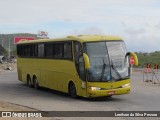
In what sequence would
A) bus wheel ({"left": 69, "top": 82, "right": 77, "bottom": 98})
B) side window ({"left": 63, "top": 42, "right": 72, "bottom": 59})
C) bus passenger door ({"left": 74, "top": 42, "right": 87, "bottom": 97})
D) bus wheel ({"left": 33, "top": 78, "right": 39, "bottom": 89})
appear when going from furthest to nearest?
bus wheel ({"left": 33, "top": 78, "right": 39, "bottom": 89}) → side window ({"left": 63, "top": 42, "right": 72, "bottom": 59}) → bus wheel ({"left": 69, "top": 82, "right": 77, "bottom": 98}) → bus passenger door ({"left": 74, "top": 42, "right": 87, "bottom": 97})

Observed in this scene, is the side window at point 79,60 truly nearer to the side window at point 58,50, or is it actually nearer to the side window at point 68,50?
the side window at point 68,50

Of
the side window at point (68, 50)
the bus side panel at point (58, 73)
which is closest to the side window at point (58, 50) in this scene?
the bus side panel at point (58, 73)

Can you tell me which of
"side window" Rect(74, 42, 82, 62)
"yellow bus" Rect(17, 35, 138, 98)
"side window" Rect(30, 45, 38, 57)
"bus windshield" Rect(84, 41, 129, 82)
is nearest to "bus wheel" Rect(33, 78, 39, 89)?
"side window" Rect(30, 45, 38, 57)

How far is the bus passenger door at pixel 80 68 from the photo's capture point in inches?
774

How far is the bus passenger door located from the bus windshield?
1.21 feet

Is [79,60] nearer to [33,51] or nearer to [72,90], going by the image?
[72,90]

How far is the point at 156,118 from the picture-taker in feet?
46.1

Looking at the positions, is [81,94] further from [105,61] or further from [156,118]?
[156,118]

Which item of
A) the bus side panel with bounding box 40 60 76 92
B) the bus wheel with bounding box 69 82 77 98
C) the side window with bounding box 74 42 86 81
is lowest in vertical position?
the bus wheel with bounding box 69 82 77 98

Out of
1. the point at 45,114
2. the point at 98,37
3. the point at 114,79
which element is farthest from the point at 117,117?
the point at 98,37

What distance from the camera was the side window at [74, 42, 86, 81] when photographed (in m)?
19.9

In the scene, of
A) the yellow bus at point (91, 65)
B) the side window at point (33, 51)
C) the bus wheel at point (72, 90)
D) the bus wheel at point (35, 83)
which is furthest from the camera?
the bus wheel at point (35, 83)

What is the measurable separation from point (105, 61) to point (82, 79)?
129cm

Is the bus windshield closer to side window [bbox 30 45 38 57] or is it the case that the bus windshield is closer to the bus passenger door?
the bus passenger door
